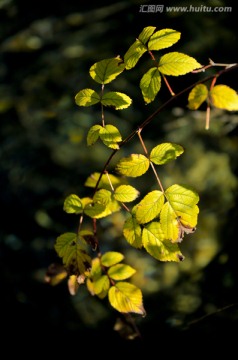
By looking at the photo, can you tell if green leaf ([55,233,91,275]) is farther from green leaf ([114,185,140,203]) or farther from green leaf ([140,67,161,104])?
green leaf ([140,67,161,104])

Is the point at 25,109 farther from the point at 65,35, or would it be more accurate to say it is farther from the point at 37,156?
the point at 65,35

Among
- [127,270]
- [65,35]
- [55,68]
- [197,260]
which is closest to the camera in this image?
[127,270]

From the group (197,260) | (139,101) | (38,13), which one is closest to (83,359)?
(197,260)

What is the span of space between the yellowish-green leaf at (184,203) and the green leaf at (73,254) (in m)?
0.28

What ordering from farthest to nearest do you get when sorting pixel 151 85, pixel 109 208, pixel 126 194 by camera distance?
pixel 109 208
pixel 126 194
pixel 151 85

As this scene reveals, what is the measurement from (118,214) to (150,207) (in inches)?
26.4

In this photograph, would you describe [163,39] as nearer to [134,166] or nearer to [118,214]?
[134,166]

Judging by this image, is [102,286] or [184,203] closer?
[184,203]

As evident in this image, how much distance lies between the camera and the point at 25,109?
1.71m

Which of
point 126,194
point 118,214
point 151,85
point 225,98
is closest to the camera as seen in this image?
point 225,98

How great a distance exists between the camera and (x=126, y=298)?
3.08 ft

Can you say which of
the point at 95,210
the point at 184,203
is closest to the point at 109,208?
the point at 95,210

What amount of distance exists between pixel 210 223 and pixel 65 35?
1.35m

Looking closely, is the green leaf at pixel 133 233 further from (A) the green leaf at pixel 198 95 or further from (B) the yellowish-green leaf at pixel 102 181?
(A) the green leaf at pixel 198 95
